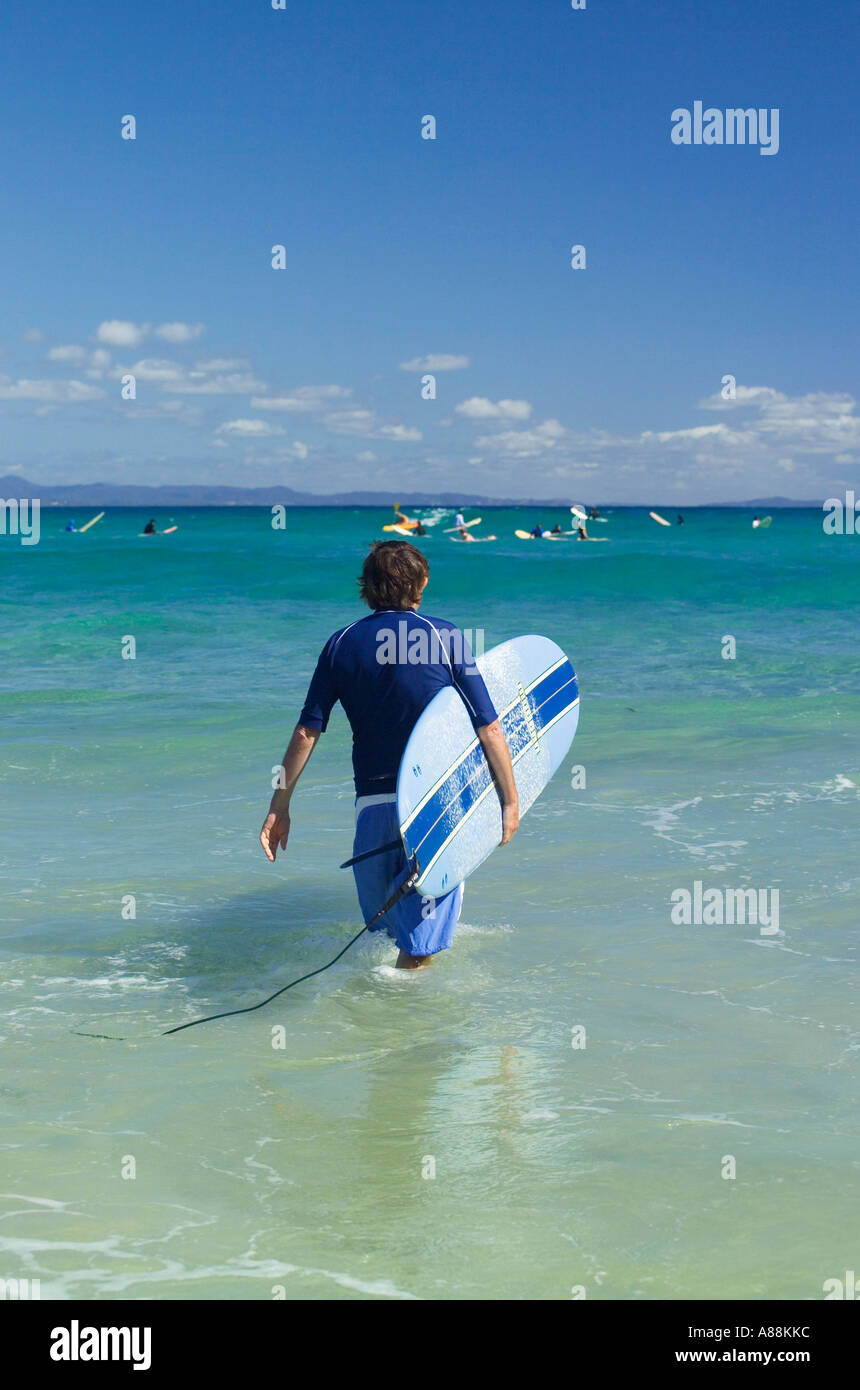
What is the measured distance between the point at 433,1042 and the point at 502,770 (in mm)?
1032

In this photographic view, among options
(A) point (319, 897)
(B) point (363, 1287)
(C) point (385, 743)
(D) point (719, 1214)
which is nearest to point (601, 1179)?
(D) point (719, 1214)

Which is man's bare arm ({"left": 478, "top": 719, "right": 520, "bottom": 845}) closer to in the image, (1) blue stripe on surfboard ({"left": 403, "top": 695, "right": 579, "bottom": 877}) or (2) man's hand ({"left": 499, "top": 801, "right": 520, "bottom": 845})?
(2) man's hand ({"left": 499, "top": 801, "right": 520, "bottom": 845})

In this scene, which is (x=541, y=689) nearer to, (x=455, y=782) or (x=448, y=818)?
(x=455, y=782)

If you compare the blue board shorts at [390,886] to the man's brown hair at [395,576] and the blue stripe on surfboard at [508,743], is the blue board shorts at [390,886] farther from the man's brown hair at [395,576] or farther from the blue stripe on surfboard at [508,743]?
the man's brown hair at [395,576]

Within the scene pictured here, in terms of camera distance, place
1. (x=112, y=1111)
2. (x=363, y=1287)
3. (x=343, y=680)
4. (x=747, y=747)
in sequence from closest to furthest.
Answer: (x=363, y=1287), (x=112, y=1111), (x=343, y=680), (x=747, y=747)

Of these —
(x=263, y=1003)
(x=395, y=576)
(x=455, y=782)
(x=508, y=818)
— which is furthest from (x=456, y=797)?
(x=263, y=1003)

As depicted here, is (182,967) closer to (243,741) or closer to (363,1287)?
(363,1287)

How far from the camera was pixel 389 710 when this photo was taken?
4.75 metres

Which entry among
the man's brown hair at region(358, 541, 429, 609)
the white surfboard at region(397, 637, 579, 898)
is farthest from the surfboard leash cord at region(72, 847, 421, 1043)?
the man's brown hair at region(358, 541, 429, 609)

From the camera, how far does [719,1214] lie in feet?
10.9

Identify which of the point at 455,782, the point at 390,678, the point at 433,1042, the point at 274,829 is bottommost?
the point at 433,1042

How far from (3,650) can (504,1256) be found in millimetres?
17547

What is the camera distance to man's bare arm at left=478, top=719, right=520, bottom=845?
15.5 ft

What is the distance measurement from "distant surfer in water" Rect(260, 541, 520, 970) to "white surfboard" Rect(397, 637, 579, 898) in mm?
85
